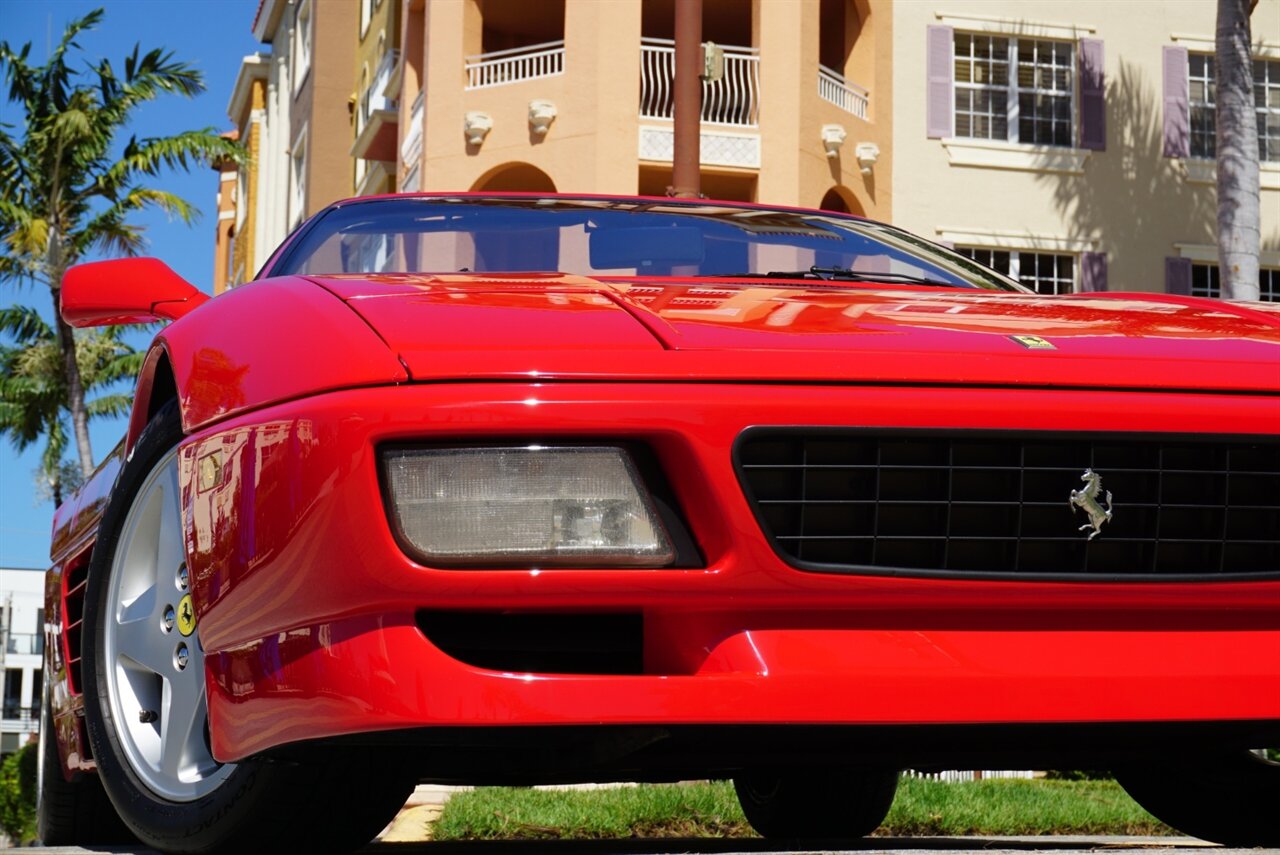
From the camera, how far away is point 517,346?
229cm

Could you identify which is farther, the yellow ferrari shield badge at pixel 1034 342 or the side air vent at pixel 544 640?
the yellow ferrari shield badge at pixel 1034 342

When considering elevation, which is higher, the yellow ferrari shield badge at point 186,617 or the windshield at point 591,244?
the windshield at point 591,244

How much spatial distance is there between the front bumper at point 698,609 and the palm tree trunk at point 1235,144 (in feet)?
48.9

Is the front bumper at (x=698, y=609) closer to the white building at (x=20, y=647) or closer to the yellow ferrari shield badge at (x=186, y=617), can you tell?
the yellow ferrari shield badge at (x=186, y=617)

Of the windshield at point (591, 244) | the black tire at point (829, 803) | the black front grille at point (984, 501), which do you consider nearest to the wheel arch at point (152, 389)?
the windshield at point (591, 244)

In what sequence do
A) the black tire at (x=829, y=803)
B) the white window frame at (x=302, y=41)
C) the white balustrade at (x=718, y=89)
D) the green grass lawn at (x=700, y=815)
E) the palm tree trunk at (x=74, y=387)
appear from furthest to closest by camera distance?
the white window frame at (x=302, y=41)
the palm tree trunk at (x=74, y=387)
the white balustrade at (x=718, y=89)
the green grass lawn at (x=700, y=815)
the black tire at (x=829, y=803)

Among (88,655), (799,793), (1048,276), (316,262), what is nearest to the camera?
(88,655)

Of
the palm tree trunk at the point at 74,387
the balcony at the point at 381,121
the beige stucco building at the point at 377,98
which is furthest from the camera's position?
the palm tree trunk at the point at 74,387

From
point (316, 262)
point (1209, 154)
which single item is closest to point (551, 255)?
point (316, 262)

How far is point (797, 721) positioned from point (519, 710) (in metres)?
0.36

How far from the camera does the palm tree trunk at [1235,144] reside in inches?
643

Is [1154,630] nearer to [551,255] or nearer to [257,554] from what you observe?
[257,554]

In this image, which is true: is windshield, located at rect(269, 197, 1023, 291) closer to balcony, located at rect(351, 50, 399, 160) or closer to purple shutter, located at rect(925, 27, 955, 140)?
purple shutter, located at rect(925, 27, 955, 140)

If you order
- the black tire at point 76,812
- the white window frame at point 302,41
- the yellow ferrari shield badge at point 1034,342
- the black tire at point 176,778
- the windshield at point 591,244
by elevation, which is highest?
the white window frame at point 302,41
